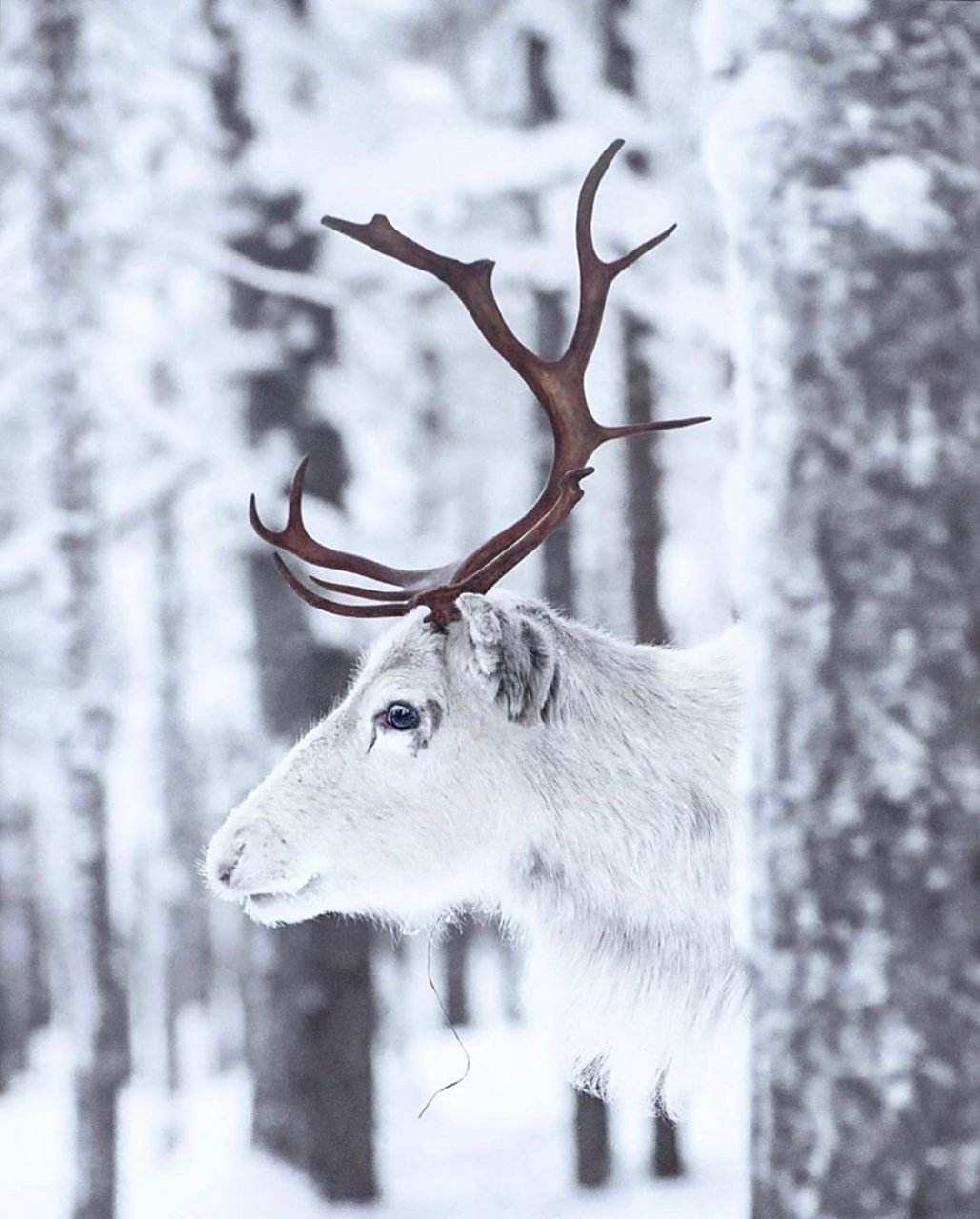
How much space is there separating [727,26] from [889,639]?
0.95 m

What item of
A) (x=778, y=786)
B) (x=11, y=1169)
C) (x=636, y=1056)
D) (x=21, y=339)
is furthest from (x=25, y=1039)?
(x=778, y=786)

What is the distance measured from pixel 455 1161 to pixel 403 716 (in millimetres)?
7438

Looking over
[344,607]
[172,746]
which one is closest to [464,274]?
[344,607]

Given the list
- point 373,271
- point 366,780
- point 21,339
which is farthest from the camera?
point 373,271

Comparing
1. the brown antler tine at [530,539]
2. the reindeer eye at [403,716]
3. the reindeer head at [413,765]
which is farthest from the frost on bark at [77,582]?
the brown antler tine at [530,539]

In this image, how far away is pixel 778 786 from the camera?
2.17 metres

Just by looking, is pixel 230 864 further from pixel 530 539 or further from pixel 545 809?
pixel 530 539

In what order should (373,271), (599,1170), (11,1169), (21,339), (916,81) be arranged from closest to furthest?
(916,81) → (21,339) → (373,271) → (599,1170) → (11,1169)

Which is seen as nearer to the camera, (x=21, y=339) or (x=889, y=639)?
(x=889, y=639)

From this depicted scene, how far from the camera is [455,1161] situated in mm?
11102

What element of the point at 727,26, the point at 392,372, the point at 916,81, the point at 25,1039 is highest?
the point at 392,372

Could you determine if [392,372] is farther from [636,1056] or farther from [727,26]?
[727,26]

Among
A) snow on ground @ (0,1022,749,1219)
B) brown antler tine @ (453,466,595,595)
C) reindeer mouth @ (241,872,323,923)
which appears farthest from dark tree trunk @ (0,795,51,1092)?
brown antler tine @ (453,466,595,595)

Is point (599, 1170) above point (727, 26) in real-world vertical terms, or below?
below
